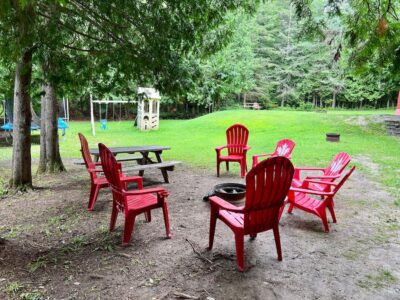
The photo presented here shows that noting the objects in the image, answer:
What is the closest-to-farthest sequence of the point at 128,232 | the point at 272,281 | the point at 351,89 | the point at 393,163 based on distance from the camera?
1. the point at 272,281
2. the point at 128,232
3. the point at 393,163
4. the point at 351,89

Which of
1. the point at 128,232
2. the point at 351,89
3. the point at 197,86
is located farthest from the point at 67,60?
the point at 351,89

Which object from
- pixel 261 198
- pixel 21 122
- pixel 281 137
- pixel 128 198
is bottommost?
pixel 281 137

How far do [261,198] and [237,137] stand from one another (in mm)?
3830

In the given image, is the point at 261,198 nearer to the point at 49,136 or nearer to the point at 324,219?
the point at 324,219

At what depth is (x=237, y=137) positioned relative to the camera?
6383 millimetres

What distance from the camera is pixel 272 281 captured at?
2484mm

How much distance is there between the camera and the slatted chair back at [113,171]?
3044 mm

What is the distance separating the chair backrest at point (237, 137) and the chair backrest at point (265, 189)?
3.64m

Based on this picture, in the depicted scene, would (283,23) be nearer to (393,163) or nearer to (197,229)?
(393,163)

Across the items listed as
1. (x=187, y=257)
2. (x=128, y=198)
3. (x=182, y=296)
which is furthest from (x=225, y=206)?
(x=128, y=198)

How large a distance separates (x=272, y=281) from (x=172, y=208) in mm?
2052

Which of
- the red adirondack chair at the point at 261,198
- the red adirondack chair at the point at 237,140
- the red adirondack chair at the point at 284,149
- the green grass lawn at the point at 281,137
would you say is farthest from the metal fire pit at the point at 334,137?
the red adirondack chair at the point at 261,198

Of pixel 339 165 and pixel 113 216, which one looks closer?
pixel 113 216

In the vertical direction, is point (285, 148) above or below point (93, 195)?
above
